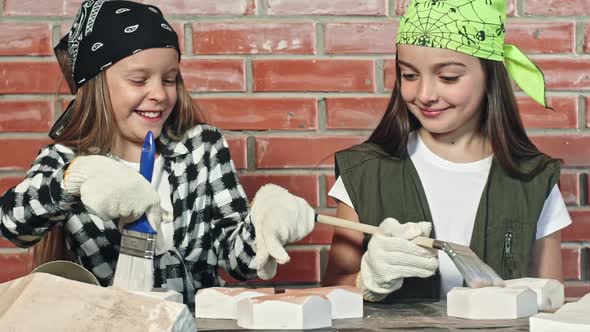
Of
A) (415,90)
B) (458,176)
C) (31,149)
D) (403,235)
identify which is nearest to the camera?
(403,235)

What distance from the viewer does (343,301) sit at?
1.38m

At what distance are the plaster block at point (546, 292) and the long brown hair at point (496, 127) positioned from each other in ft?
1.65

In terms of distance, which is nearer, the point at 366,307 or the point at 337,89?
the point at 366,307

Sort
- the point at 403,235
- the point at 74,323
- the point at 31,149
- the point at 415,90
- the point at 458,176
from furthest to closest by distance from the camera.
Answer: the point at 31,149
the point at 458,176
the point at 415,90
the point at 403,235
the point at 74,323

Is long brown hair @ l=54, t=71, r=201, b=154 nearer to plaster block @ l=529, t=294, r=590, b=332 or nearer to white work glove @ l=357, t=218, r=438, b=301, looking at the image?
white work glove @ l=357, t=218, r=438, b=301

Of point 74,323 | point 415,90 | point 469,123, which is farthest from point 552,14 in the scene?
point 74,323

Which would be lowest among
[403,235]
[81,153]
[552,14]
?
[403,235]

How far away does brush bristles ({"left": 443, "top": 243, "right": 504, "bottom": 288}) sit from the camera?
147 centimetres

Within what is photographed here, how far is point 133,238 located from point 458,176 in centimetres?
81

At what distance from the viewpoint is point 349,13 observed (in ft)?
7.30

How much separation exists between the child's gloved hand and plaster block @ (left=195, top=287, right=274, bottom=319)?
0.14m

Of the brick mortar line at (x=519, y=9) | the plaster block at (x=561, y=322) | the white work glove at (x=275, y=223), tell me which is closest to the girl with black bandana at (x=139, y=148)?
the white work glove at (x=275, y=223)

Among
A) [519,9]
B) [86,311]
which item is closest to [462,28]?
[519,9]

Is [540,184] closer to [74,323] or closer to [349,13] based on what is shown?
[349,13]
